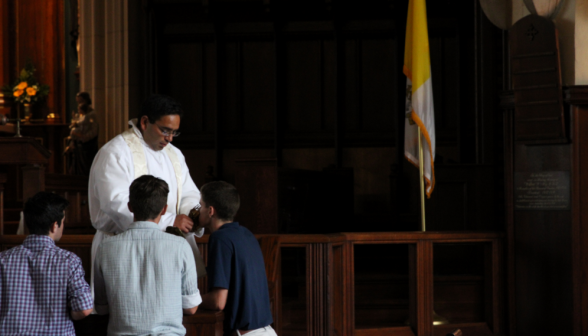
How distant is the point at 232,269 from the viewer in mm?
3096

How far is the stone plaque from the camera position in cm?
531

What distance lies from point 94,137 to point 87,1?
2.42 metres

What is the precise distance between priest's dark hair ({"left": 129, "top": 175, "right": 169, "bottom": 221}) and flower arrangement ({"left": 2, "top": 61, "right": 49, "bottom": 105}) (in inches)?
445

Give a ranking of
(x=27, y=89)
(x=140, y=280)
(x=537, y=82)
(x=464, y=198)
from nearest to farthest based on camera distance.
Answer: (x=140, y=280) < (x=537, y=82) < (x=464, y=198) < (x=27, y=89)

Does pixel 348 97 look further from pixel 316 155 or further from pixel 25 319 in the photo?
pixel 25 319

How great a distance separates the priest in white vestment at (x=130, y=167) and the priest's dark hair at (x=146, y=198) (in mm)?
587

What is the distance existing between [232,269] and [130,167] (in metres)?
0.83

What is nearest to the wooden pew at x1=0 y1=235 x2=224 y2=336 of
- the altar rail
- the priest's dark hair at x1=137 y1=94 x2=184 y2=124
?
the priest's dark hair at x1=137 y1=94 x2=184 y2=124

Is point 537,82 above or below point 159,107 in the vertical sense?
above

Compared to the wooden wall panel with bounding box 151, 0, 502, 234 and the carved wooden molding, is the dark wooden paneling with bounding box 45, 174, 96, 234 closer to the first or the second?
the wooden wall panel with bounding box 151, 0, 502, 234

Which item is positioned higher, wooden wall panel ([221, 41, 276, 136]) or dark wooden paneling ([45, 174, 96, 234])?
wooden wall panel ([221, 41, 276, 136])

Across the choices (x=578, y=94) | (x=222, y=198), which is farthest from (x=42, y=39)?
(x=222, y=198)

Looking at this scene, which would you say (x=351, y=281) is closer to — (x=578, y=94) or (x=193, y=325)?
(x=578, y=94)

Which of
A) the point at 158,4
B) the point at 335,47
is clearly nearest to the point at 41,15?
the point at 158,4
